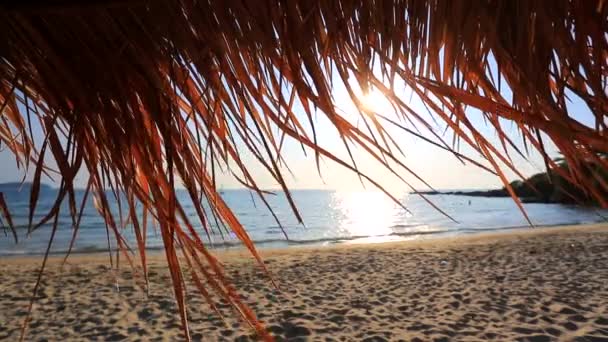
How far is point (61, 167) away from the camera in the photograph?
63 cm

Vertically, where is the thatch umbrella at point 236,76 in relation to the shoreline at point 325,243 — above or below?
above

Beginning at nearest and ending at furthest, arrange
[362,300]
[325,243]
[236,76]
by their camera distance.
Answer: [236,76] → [362,300] → [325,243]

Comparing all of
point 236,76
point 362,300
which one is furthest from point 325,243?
point 236,76

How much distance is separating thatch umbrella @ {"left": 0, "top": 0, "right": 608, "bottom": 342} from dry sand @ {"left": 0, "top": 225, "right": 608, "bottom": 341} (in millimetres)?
2820

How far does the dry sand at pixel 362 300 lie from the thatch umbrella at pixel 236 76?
2.82 metres

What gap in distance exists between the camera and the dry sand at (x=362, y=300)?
15.9 ft

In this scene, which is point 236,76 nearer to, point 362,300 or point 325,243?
point 362,300

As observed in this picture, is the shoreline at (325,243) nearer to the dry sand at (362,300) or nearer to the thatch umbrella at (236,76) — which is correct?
the dry sand at (362,300)

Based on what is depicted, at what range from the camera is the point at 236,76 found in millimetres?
706

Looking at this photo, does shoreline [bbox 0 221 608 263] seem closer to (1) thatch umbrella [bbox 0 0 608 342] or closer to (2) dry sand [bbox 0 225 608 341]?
(2) dry sand [bbox 0 225 608 341]

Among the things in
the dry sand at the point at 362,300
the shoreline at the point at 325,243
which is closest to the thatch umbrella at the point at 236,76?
the dry sand at the point at 362,300

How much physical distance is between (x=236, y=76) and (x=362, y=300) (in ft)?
19.1

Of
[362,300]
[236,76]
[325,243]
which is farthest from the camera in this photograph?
[325,243]

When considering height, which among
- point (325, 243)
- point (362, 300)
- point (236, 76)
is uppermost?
point (236, 76)
